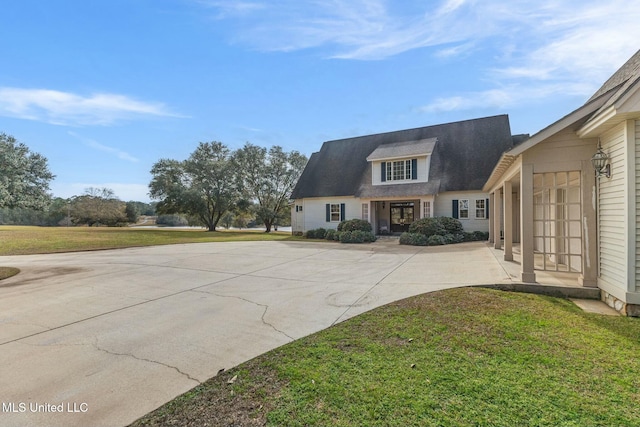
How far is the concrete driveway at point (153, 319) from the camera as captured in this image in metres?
2.81

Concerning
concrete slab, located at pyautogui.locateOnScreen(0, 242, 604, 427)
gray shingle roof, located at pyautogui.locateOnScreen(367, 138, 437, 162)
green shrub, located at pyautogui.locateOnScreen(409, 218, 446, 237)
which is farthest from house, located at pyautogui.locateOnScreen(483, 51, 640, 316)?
gray shingle roof, located at pyautogui.locateOnScreen(367, 138, 437, 162)

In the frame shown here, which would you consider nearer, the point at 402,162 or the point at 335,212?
the point at 402,162

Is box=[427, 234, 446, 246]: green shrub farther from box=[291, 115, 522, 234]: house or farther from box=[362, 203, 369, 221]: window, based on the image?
box=[362, 203, 369, 221]: window

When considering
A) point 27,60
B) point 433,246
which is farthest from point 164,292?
point 433,246

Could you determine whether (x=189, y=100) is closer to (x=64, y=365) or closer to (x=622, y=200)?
(x=64, y=365)

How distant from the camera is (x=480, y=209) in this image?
1722 centimetres

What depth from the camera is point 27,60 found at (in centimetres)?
1033

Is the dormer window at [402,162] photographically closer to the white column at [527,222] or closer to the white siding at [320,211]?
the white siding at [320,211]

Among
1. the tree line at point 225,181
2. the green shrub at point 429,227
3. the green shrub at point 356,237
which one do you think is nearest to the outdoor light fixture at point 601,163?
the green shrub at point 429,227

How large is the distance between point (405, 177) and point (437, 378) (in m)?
17.9

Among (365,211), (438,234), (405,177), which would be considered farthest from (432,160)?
(438,234)

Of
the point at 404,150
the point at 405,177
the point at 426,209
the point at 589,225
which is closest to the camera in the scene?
the point at 589,225

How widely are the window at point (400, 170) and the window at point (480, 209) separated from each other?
4096 millimetres

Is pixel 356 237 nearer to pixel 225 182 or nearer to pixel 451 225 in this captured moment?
pixel 451 225
